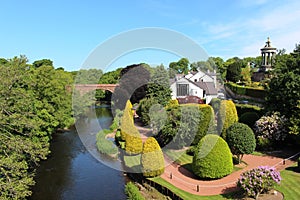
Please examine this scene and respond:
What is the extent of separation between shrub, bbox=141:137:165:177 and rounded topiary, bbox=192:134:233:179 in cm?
253

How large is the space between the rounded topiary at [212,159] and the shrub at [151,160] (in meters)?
2.53

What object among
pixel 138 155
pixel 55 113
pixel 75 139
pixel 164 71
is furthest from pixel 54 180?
pixel 164 71

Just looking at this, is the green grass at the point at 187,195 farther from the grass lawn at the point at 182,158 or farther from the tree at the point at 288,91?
the tree at the point at 288,91

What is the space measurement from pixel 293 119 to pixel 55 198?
1686 cm

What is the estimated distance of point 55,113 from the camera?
25391 millimetres

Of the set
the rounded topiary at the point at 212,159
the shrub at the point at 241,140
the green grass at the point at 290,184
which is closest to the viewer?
the green grass at the point at 290,184

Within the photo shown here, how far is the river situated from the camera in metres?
16.6

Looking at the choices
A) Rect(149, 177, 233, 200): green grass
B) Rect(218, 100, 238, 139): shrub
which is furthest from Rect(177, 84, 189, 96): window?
Rect(149, 177, 233, 200): green grass

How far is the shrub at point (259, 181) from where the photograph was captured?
12395 mm

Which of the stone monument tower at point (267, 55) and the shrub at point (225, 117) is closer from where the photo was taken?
the shrub at point (225, 117)

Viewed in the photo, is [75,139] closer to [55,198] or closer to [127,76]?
[55,198]

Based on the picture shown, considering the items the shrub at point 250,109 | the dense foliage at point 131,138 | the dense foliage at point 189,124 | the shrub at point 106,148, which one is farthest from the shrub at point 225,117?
the shrub at point 106,148

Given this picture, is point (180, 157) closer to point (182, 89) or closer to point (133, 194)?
point (133, 194)

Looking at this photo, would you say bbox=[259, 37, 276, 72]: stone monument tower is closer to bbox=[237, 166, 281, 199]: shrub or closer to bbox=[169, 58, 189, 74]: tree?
bbox=[169, 58, 189, 74]: tree
